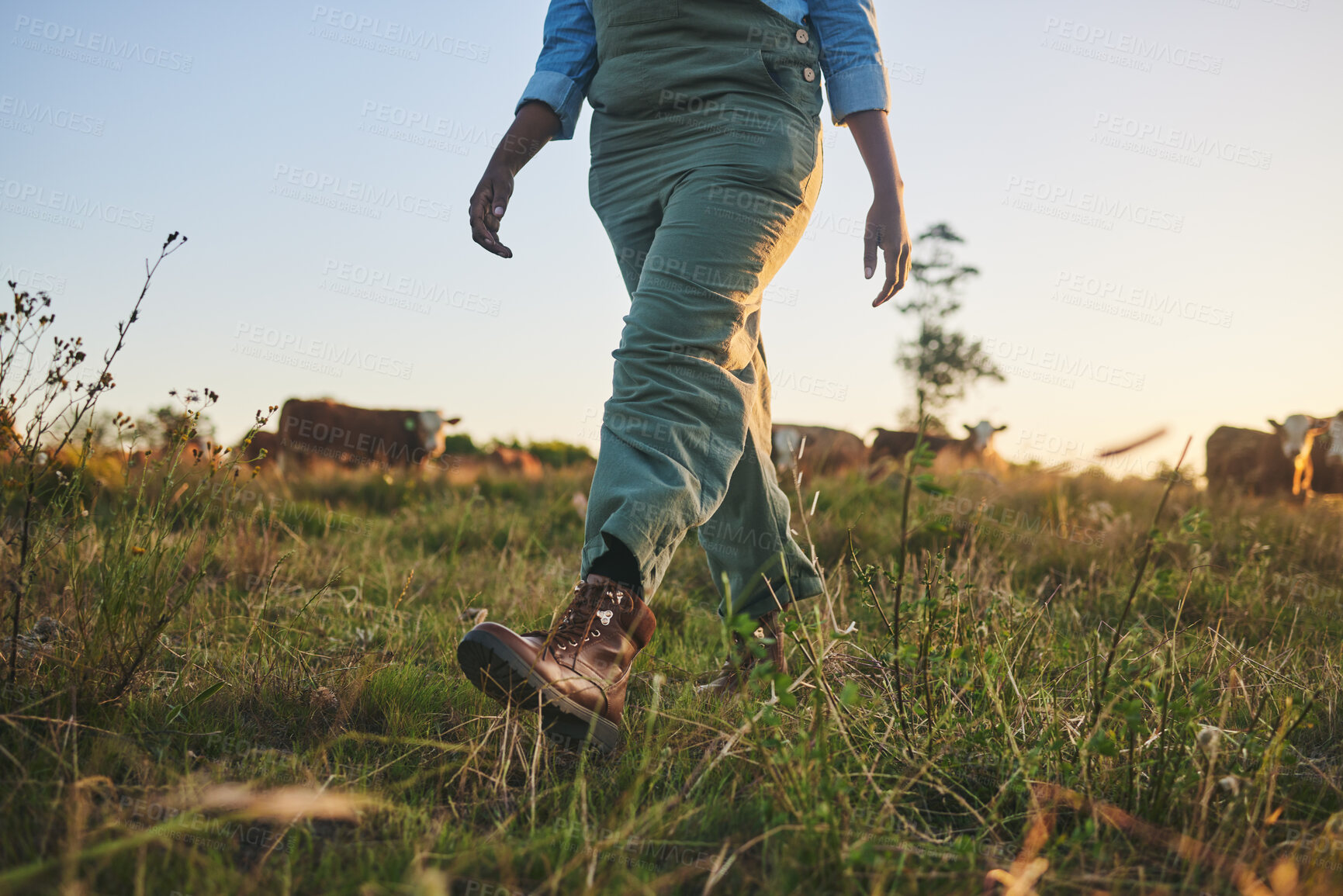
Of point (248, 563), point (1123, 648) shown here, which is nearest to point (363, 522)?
point (248, 563)

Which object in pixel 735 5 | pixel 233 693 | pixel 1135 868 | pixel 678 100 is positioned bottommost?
pixel 233 693

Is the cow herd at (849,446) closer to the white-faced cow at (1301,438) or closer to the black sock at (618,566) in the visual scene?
the white-faced cow at (1301,438)

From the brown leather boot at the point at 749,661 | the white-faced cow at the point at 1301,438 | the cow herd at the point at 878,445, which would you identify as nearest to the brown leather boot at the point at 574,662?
the brown leather boot at the point at 749,661

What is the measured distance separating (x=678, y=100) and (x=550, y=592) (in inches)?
66.9

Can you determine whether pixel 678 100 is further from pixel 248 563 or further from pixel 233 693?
pixel 248 563

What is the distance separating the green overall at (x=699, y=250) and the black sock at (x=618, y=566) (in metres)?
0.02

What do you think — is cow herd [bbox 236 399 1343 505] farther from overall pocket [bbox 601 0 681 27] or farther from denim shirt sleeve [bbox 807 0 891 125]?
overall pocket [bbox 601 0 681 27]

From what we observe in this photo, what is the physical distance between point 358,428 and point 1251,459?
52.2ft

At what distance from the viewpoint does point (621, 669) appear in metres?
1.57

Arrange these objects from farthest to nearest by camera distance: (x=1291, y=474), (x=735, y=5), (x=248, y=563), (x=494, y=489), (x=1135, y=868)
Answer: (x=1291, y=474)
(x=494, y=489)
(x=248, y=563)
(x=735, y=5)
(x=1135, y=868)

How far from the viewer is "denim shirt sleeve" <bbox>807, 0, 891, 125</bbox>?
2.06m

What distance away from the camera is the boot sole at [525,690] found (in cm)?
138

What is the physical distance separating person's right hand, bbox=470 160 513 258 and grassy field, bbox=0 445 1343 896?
941mm

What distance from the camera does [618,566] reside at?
1.61m
